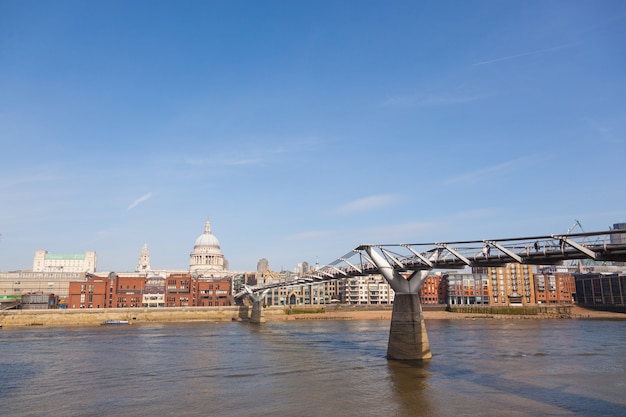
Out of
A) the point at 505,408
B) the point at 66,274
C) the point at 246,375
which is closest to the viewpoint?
the point at 505,408

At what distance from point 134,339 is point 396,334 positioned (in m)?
47.1

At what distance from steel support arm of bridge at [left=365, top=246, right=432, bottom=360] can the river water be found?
Answer: 1924mm

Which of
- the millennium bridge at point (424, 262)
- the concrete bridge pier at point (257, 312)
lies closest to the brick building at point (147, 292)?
the concrete bridge pier at point (257, 312)

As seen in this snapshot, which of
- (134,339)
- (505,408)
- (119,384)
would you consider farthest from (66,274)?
(505,408)

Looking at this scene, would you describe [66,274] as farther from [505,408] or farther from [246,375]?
[505,408]

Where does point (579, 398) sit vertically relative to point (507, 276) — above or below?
below

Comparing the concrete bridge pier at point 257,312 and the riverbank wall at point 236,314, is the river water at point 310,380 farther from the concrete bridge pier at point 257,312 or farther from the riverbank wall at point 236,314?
the riverbank wall at point 236,314

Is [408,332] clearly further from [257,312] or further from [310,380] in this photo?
[257,312]

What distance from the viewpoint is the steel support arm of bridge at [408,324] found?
4825 cm

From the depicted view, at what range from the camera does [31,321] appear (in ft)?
381

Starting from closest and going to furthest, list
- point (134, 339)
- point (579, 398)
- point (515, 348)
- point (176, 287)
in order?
point (579, 398) < point (515, 348) < point (134, 339) < point (176, 287)

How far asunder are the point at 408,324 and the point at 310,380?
13411 millimetres

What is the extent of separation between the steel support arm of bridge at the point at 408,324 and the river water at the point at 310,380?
1924 mm

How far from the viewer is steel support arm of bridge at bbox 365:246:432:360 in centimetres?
4825
